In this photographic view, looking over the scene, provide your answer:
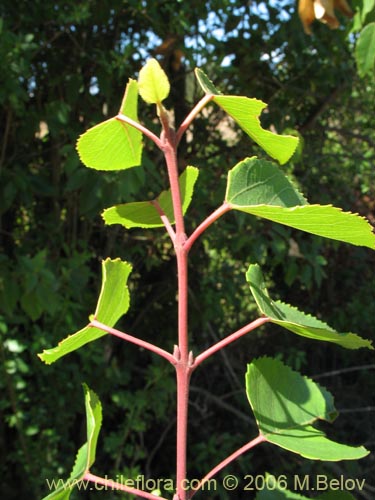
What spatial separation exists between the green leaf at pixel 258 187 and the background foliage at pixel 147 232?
118 cm

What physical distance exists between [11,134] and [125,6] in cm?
54

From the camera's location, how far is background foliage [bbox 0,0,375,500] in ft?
6.42

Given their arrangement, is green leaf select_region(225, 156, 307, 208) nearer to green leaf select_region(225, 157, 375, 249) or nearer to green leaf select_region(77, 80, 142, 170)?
green leaf select_region(225, 157, 375, 249)

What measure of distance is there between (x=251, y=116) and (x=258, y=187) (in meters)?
0.06

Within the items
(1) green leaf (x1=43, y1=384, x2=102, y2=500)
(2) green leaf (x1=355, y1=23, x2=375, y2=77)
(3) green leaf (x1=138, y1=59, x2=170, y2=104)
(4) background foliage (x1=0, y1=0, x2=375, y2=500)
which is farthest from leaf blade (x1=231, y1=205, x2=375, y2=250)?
(4) background foliage (x1=0, y1=0, x2=375, y2=500)

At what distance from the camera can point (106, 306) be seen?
0.62 metres

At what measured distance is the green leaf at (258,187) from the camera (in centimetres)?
58

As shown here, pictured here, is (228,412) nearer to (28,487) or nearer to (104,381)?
(104,381)

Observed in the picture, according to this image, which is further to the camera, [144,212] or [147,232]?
[147,232]

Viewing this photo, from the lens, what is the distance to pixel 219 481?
8.22 feet

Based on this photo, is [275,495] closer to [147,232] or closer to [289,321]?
[289,321]

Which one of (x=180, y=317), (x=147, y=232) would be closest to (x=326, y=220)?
(x=180, y=317)

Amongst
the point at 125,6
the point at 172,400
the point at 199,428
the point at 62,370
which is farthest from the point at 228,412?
the point at 125,6

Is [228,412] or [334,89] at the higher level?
[334,89]
